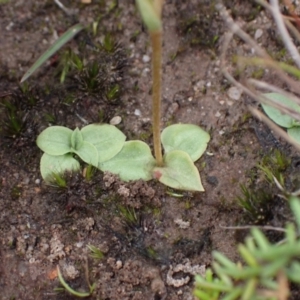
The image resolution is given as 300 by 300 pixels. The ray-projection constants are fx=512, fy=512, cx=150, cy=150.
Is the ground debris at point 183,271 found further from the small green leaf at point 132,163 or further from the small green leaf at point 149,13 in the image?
the small green leaf at point 149,13

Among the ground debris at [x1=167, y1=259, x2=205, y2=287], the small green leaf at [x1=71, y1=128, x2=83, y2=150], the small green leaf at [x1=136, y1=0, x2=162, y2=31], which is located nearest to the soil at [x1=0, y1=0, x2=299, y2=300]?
the ground debris at [x1=167, y1=259, x2=205, y2=287]

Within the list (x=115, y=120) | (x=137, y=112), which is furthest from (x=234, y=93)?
(x=115, y=120)

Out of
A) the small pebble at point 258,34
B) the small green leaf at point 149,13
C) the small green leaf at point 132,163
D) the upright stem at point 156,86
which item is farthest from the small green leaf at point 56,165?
the small pebble at point 258,34

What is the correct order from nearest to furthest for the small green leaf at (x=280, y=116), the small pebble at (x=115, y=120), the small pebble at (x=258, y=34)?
1. the small green leaf at (x=280, y=116)
2. the small pebble at (x=115, y=120)
3. the small pebble at (x=258, y=34)

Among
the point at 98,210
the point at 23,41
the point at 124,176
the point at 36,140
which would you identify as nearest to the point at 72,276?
the point at 98,210

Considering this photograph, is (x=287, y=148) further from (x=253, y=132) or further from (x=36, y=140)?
(x=36, y=140)

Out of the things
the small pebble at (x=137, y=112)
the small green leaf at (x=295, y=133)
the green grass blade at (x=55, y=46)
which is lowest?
the small green leaf at (x=295, y=133)

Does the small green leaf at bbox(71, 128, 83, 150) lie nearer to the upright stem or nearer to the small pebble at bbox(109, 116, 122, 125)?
the small pebble at bbox(109, 116, 122, 125)

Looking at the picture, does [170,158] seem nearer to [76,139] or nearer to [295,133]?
[76,139]
